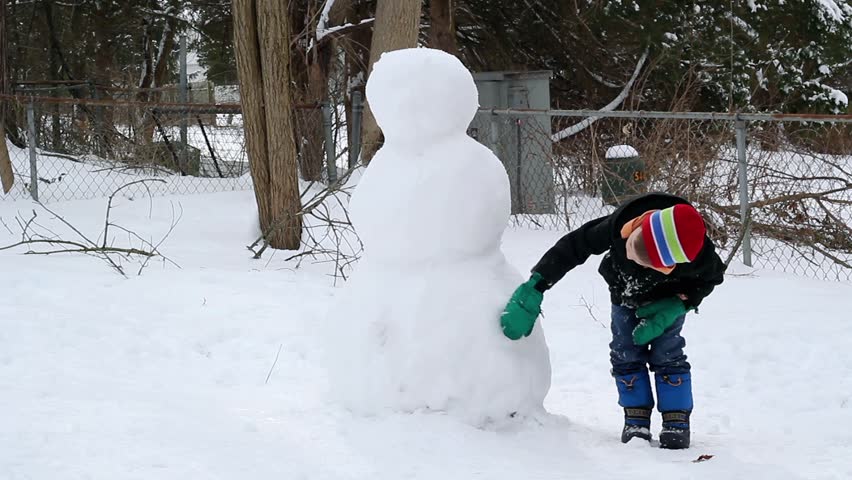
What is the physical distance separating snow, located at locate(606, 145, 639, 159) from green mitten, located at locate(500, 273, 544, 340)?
20.5 feet

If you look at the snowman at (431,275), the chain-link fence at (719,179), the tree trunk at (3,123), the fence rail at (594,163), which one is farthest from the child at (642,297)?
the tree trunk at (3,123)

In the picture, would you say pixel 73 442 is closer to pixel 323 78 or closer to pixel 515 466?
pixel 515 466

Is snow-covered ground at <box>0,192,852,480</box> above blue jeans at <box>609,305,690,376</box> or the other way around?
the other way around

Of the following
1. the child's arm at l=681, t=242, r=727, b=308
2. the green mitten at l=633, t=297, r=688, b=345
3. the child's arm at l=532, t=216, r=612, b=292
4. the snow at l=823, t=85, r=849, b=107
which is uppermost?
the snow at l=823, t=85, r=849, b=107

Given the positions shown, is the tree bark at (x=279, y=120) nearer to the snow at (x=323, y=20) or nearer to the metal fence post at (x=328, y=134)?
the metal fence post at (x=328, y=134)

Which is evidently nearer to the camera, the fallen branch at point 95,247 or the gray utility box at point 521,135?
the fallen branch at point 95,247

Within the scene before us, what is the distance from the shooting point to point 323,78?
11.0 metres

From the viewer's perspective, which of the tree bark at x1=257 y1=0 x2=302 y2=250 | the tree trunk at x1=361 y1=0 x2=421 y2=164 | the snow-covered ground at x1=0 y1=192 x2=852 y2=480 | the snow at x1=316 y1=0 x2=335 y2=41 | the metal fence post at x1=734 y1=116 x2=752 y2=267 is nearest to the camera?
the snow-covered ground at x1=0 y1=192 x2=852 y2=480

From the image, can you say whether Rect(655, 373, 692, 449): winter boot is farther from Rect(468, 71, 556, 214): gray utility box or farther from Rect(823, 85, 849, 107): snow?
Rect(823, 85, 849, 107): snow

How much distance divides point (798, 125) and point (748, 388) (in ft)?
26.0

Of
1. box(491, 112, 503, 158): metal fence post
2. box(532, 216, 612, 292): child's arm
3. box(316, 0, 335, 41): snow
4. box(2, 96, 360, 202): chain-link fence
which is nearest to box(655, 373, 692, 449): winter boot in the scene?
box(532, 216, 612, 292): child's arm

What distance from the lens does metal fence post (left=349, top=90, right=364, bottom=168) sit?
1041 centimetres

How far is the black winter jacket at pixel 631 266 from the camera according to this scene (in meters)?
3.61

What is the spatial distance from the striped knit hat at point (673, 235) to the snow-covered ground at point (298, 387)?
73cm
